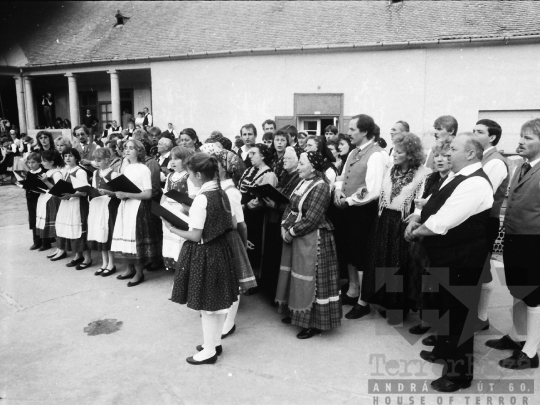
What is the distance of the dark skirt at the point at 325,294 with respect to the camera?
12.2 feet

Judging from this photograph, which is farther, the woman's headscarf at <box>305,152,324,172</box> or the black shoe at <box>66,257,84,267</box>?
the black shoe at <box>66,257,84,267</box>

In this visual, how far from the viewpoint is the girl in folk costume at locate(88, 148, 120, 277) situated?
17.8ft

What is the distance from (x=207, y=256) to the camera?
3.28 meters

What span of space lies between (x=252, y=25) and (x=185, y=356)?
42.7 ft

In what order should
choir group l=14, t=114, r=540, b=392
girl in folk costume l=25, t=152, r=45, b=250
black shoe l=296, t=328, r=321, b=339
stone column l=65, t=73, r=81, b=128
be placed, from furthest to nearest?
stone column l=65, t=73, r=81, b=128 → girl in folk costume l=25, t=152, r=45, b=250 → black shoe l=296, t=328, r=321, b=339 → choir group l=14, t=114, r=540, b=392

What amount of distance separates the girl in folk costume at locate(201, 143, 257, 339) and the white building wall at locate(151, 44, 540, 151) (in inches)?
358

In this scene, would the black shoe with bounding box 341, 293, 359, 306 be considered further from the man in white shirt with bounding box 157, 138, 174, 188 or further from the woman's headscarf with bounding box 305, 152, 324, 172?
the man in white shirt with bounding box 157, 138, 174, 188

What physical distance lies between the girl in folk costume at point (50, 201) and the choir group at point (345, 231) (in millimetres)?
826

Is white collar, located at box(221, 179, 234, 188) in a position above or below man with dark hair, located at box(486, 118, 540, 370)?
above

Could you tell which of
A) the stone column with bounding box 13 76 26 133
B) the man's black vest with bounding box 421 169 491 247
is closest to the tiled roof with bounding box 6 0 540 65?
the stone column with bounding box 13 76 26 133

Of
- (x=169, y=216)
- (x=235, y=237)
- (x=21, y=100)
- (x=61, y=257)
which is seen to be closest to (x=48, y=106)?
(x=21, y=100)

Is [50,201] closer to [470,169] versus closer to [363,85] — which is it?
[470,169]

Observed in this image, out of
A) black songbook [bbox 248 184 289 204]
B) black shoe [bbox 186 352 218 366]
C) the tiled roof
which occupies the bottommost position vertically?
black shoe [bbox 186 352 218 366]

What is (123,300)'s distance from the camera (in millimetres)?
4723
